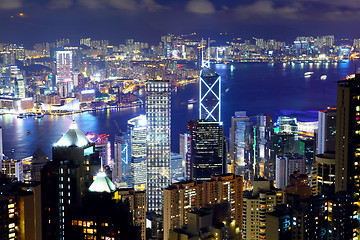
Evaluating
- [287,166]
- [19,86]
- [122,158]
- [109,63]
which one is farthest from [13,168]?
[109,63]

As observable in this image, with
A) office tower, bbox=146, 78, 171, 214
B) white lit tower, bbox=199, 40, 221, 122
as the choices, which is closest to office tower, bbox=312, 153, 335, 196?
office tower, bbox=146, 78, 171, 214

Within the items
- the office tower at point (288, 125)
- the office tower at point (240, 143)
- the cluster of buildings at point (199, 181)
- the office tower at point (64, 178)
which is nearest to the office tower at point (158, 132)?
the cluster of buildings at point (199, 181)

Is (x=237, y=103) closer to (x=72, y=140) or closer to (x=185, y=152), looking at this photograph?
(x=185, y=152)

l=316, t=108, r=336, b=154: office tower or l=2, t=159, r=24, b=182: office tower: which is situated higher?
l=316, t=108, r=336, b=154: office tower

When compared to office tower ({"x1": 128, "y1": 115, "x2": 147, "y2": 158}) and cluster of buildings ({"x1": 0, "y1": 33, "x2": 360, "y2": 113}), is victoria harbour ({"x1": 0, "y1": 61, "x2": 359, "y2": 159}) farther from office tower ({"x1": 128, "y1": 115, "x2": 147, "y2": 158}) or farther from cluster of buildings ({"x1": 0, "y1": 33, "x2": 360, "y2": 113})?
office tower ({"x1": 128, "y1": 115, "x2": 147, "y2": 158})

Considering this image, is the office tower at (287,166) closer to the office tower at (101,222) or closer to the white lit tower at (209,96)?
the white lit tower at (209,96)

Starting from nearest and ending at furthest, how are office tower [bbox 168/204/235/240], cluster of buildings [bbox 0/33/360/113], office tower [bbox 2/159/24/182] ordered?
1. office tower [bbox 168/204/235/240]
2. office tower [bbox 2/159/24/182]
3. cluster of buildings [bbox 0/33/360/113]
